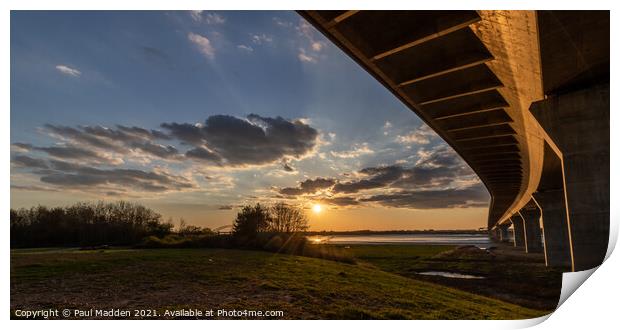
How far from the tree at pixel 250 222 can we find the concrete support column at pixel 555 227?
1431 inches

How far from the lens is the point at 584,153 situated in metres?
13.4

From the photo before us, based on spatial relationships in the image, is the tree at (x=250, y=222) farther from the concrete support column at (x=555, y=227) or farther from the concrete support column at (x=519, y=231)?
the concrete support column at (x=519, y=231)

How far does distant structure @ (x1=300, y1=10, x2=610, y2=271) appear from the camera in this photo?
990 centimetres

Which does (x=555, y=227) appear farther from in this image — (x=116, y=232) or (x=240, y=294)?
(x=116, y=232)

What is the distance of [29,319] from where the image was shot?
529 inches

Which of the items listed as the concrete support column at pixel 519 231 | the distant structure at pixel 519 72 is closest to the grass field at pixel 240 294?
the distant structure at pixel 519 72

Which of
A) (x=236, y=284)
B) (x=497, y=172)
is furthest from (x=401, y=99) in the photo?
(x=497, y=172)

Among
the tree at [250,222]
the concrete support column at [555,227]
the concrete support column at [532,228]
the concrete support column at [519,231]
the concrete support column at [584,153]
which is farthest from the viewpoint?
the concrete support column at [519,231]

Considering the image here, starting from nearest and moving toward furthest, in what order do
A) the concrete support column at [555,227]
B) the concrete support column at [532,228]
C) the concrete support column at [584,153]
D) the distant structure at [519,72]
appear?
the distant structure at [519,72] < the concrete support column at [584,153] < the concrete support column at [555,227] < the concrete support column at [532,228]

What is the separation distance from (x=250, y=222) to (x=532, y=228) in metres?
54.3

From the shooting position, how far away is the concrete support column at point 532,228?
66.1m

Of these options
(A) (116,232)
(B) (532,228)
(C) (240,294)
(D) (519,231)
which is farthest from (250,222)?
(D) (519,231)

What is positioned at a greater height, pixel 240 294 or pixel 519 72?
pixel 519 72
